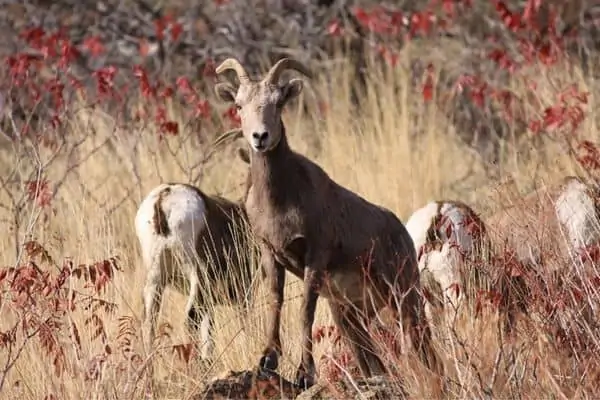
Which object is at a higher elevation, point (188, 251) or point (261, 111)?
point (261, 111)

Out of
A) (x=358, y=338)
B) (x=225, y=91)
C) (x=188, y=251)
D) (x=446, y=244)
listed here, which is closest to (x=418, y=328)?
(x=358, y=338)

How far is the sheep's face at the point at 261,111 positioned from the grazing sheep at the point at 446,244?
1.33m

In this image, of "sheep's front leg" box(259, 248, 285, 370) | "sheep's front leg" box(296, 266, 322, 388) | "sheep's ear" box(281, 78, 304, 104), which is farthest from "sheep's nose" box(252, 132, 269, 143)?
"sheep's front leg" box(296, 266, 322, 388)

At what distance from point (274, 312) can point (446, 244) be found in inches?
77.8

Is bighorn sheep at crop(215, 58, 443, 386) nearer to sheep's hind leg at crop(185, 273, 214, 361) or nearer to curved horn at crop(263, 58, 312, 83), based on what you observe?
curved horn at crop(263, 58, 312, 83)

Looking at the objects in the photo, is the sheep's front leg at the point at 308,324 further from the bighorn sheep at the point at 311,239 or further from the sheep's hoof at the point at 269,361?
the sheep's hoof at the point at 269,361

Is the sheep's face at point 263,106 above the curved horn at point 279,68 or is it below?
below

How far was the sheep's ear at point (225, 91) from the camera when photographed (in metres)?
7.98

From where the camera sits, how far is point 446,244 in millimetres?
9188

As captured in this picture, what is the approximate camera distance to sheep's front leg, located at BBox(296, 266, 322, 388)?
24.3 ft

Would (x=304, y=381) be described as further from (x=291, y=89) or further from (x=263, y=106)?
(x=291, y=89)

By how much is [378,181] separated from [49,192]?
2459 millimetres

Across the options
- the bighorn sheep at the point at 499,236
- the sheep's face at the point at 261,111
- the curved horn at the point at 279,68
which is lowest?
the bighorn sheep at the point at 499,236

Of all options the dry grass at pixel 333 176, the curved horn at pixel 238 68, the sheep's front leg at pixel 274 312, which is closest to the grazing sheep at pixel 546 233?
the dry grass at pixel 333 176
